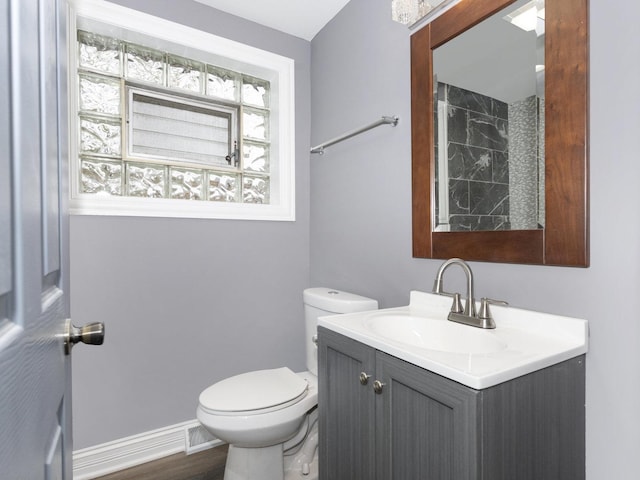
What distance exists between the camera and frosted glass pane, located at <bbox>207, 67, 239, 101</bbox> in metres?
2.15

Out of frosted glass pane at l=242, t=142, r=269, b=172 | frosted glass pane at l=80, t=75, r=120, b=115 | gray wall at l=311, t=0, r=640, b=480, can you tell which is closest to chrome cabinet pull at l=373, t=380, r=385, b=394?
gray wall at l=311, t=0, r=640, b=480

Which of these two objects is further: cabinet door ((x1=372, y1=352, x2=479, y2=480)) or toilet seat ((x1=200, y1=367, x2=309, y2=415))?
toilet seat ((x1=200, y1=367, x2=309, y2=415))

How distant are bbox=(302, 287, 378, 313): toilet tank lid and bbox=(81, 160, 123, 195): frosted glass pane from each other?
113 centimetres

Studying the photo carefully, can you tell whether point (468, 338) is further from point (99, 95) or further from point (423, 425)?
point (99, 95)

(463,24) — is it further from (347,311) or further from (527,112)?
(347,311)

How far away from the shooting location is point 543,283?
43.9 inches

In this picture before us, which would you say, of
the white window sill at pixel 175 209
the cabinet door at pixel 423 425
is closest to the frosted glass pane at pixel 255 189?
the white window sill at pixel 175 209

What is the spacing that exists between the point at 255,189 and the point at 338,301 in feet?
3.18

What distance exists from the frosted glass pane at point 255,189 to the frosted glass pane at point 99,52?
87 cm

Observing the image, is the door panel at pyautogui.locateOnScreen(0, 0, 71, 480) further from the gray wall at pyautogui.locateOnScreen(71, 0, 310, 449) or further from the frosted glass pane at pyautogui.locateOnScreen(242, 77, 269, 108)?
the frosted glass pane at pyautogui.locateOnScreen(242, 77, 269, 108)

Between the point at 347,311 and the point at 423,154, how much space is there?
746mm

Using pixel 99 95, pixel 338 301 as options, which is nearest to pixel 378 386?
pixel 338 301

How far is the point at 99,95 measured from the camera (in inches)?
73.5

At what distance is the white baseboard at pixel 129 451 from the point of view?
5.49 ft
